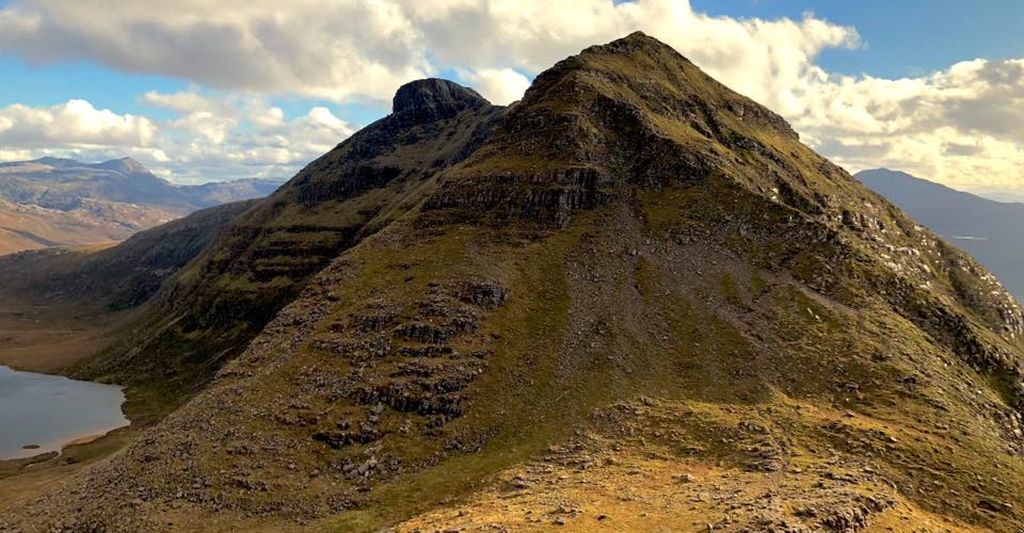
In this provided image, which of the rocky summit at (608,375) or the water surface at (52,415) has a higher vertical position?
the rocky summit at (608,375)

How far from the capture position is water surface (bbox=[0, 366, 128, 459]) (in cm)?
14388

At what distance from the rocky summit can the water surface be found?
2661 inches

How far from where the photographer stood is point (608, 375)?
97.2 metres

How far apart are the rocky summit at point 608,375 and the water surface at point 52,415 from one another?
67.6 metres

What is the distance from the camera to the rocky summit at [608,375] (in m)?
69.2

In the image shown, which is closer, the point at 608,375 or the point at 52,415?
the point at 608,375

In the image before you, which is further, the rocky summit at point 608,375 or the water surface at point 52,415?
the water surface at point 52,415

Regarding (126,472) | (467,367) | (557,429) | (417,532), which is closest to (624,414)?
(557,429)

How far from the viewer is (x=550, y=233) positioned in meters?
131

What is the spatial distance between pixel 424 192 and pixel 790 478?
140 metres

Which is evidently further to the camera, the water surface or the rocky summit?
the water surface

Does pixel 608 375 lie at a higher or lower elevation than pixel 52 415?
higher

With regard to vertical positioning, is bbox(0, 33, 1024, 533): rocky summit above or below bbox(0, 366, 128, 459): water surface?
above

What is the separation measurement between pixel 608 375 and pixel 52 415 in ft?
505
